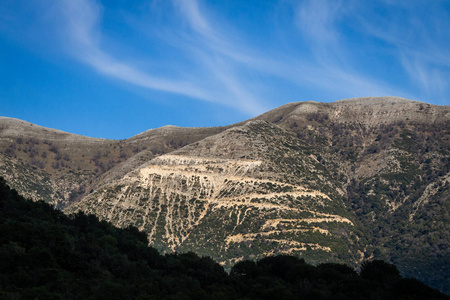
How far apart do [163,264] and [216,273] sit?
6.59m

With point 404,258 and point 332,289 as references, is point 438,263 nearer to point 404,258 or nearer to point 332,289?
point 404,258

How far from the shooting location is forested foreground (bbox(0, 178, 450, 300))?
48.1 meters

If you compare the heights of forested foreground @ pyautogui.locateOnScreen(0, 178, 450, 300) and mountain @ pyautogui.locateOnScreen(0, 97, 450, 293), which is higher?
mountain @ pyautogui.locateOnScreen(0, 97, 450, 293)

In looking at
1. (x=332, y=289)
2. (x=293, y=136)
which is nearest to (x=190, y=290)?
(x=332, y=289)

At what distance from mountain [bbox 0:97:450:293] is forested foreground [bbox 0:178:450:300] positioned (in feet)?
120

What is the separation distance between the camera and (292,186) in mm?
129500

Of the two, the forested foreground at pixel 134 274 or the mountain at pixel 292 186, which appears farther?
the mountain at pixel 292 186

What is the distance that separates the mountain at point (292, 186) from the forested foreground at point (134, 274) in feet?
120

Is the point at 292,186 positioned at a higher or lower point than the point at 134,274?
higher

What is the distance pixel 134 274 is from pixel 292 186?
76.2 m

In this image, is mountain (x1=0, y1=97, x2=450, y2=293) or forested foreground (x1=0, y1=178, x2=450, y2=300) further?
mountain (x1=0, y1=97, x2=450, y2=293)

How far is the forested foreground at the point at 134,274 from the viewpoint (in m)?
48.1

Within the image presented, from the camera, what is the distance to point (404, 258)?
116 m

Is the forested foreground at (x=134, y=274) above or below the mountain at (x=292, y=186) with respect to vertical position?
below
